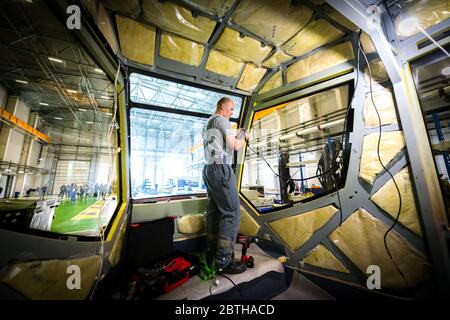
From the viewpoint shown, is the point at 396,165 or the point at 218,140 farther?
the point at 218,140

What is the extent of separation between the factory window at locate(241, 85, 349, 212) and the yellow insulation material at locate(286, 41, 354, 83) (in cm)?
42

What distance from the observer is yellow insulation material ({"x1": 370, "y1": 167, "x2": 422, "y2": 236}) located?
1.22 meters

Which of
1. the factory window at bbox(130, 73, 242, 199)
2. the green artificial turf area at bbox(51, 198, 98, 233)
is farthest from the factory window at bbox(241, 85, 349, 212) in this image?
the green artificial turf area at bbox(51, 198, 98, 233)

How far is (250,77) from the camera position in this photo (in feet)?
7.17

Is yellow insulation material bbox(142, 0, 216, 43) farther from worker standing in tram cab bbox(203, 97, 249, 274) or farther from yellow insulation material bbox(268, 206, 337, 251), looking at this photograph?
yellow insulation material bbox(268, 206, 337, 251)

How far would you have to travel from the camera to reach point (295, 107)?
435 centimetres

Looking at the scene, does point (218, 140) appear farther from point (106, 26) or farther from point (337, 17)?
point (337, 17)

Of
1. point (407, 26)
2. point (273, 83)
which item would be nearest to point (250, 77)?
point (273, 83)

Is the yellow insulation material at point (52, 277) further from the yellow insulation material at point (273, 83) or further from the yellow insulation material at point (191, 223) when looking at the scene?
the yellow insulation material at point (273, 83)

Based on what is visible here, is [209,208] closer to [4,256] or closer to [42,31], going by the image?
[4,256]

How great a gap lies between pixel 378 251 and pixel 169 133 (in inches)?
348

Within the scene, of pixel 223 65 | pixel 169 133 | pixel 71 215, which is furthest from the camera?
pixel 169 133

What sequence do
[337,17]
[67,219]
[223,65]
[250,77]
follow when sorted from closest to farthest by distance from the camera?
[337,17]
[223,65]
[250,77]
[67,219]

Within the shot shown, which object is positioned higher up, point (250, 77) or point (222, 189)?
point (250, 77)
